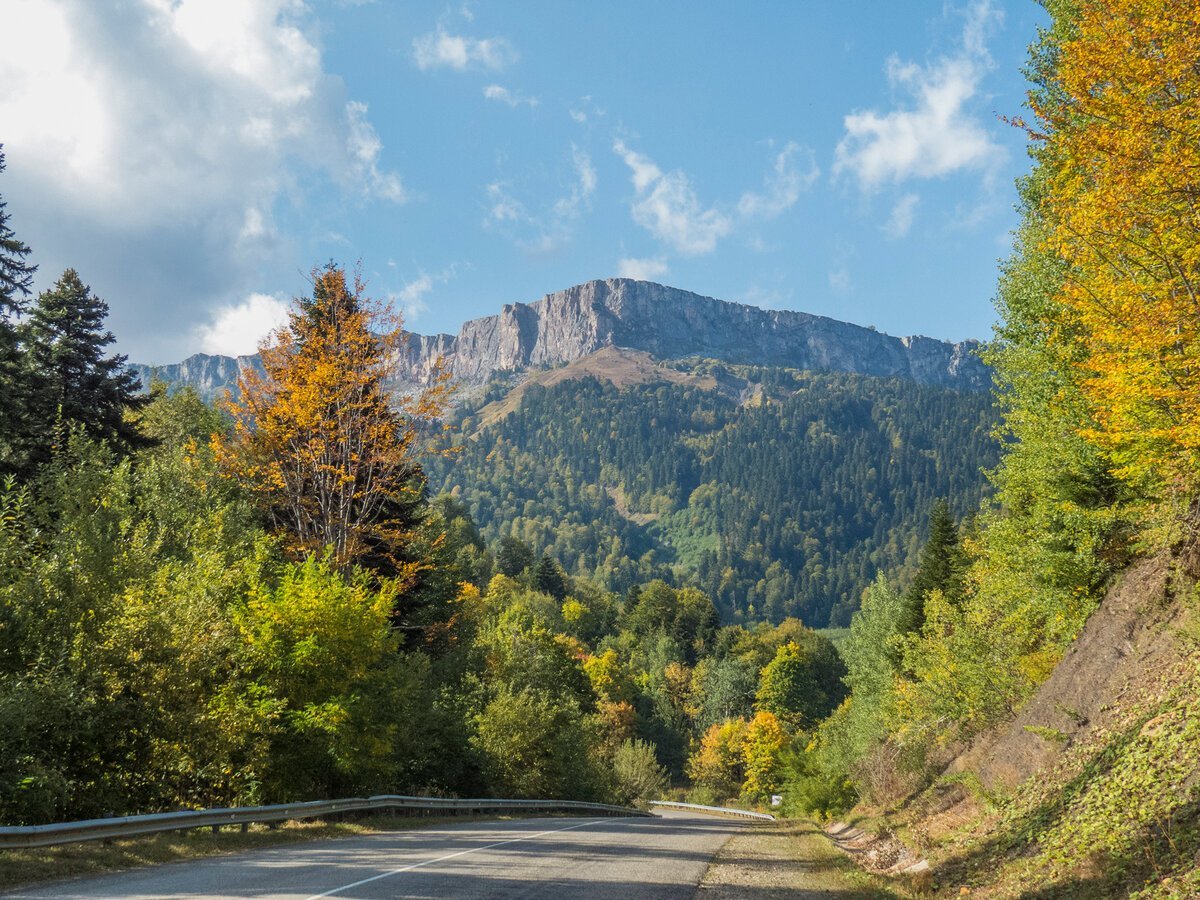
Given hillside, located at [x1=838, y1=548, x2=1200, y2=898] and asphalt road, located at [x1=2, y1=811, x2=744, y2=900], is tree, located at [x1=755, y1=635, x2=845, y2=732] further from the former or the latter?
asphalt road, located at [x1=2, y1=811, x2=744, y2=900]

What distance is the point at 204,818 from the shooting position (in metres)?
15.2

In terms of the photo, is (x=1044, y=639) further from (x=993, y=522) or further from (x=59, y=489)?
(x=59, y=489)

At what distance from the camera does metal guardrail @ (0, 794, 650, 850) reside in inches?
448

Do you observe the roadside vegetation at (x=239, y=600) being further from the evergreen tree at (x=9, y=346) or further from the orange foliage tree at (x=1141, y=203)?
the orange foliage tree at (x=1141, y=203)

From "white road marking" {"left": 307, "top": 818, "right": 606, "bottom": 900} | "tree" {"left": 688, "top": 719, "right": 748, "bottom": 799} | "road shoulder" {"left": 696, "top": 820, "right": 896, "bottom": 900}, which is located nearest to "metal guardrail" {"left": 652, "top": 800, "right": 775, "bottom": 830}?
"tree" {"left": 688, "top": 719, "right": 748, "bottom": 799}

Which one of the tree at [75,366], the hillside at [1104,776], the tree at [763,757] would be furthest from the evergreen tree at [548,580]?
the hillside at [1104,776]

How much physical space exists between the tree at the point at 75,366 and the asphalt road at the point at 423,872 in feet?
75.1

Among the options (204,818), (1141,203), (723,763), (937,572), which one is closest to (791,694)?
(723,763)

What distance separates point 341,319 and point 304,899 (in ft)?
61.6

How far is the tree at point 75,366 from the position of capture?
31.9 metres

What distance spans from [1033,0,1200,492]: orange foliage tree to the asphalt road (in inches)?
416

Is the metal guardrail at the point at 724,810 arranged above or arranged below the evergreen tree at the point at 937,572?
below

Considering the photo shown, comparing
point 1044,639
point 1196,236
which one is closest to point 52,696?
point 1196,236

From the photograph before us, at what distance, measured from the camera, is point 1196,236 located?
12883 mm
